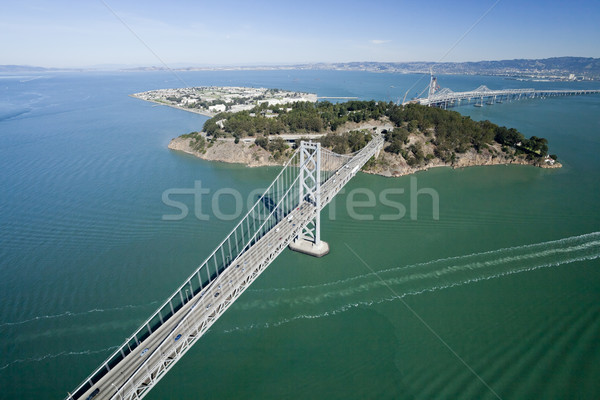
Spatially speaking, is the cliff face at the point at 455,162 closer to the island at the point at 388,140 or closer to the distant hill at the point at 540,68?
the island at the point at 388,140

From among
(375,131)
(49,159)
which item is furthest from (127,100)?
(375,131)

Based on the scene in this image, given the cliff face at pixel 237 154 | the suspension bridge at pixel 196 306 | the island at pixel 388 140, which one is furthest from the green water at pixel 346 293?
the cliff face at pixel 237 154

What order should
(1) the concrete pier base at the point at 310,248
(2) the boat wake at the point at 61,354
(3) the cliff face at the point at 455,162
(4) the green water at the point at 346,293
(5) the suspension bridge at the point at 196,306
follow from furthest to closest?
(3) the cliff face at the point at 455,162 < (1) the concrete pier base at the point at 310,248 < (2) the boat wake at the point at 61,354 < (4) the green water at the point at 346,293 < (5) the suspension bridge at the point at 196,306

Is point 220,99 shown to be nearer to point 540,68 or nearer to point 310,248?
point 310,248

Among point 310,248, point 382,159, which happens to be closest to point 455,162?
point 382,159

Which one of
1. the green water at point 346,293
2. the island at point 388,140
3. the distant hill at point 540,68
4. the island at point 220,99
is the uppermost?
the distant hill at point 540,68

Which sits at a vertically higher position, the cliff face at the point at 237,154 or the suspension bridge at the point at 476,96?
the suspension bridge at the point at 476,96
